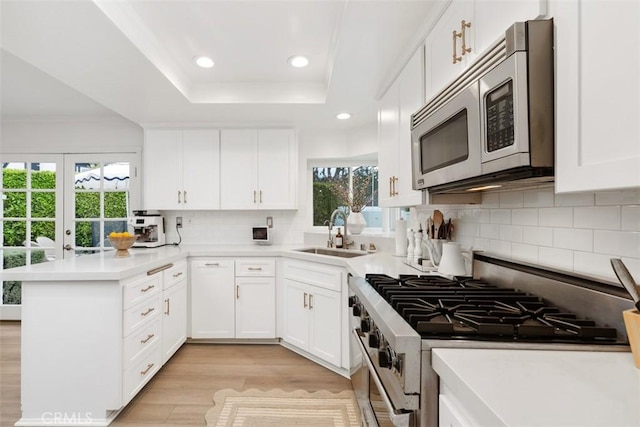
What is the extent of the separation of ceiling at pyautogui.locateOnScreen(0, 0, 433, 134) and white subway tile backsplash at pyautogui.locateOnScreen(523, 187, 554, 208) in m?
1.00

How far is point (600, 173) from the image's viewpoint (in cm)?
73

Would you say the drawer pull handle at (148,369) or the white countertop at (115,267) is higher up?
the white countertop at (115,267)

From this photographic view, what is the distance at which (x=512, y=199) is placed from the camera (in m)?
1.49

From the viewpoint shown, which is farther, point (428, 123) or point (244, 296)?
point (244, 296)

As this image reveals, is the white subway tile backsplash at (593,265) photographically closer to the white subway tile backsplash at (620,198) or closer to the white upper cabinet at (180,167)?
the white subway tile backsplash at (620,198)

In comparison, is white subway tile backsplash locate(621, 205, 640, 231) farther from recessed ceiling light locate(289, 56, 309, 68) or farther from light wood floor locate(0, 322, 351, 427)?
recessed ceiling light locate(289, 56, 309, 68)

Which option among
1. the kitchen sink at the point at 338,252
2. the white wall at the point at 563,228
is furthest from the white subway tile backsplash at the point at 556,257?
the kitchen sink at the point at 338,252

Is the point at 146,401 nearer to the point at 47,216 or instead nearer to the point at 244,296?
the point at 244,296

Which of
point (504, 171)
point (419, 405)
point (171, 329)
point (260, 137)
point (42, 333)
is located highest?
point (260, 137)

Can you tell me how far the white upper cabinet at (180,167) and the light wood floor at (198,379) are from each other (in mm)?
1481

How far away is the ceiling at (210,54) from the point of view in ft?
5.56

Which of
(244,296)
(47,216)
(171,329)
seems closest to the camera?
(171,329)

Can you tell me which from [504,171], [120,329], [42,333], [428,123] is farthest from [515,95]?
[42,333]

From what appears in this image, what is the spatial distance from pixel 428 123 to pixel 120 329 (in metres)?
2.07
